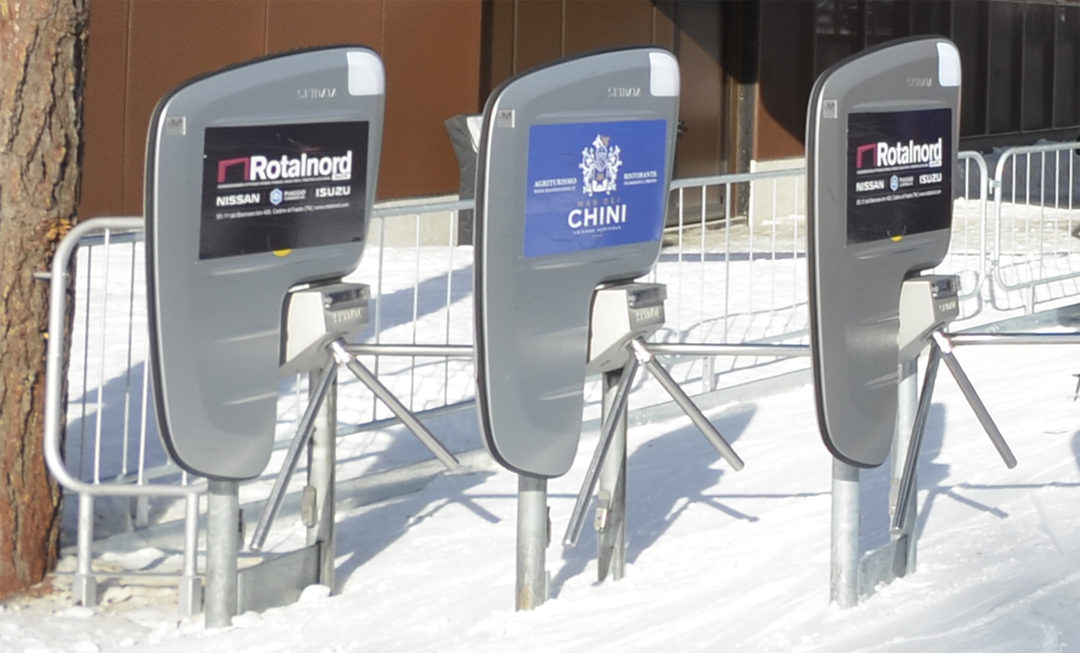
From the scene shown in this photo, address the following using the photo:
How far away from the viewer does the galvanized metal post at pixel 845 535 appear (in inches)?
170

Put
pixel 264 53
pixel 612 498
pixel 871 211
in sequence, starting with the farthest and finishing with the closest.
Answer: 1. pixel 264 53
2. pixel 612 498
3. pixel 871 211

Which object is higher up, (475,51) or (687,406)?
(475,51)

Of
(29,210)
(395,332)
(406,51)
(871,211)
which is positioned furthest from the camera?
(406,51)

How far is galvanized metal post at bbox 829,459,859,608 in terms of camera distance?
4312 millimetres

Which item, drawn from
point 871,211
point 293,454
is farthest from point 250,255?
point 871,211

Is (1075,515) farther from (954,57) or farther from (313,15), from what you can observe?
(313,15)

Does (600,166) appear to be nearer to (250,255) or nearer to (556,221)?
(556,221)

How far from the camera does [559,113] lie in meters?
4.20

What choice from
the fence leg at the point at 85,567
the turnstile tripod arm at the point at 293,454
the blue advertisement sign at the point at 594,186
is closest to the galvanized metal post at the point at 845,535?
the blue advertisement sign at the point at 594,186

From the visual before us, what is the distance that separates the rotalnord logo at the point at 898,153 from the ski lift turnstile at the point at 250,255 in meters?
1.32

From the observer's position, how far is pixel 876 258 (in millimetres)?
4121

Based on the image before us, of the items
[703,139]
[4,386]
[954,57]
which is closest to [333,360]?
[4,386]

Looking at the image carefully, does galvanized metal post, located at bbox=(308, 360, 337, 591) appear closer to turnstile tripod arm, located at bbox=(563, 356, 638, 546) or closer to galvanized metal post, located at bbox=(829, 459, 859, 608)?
turnstile tripod arm, located at bbox=(563, 356, 638, 546)

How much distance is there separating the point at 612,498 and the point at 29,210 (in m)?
1.90
